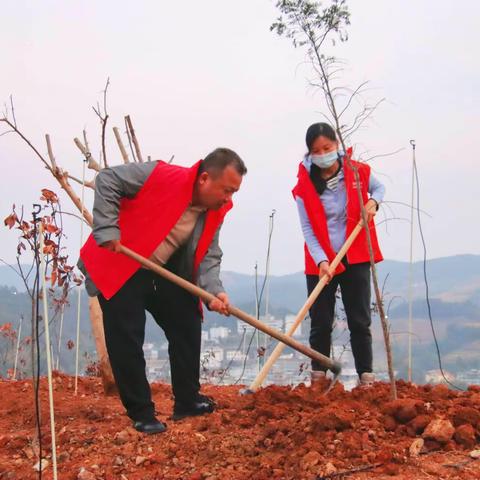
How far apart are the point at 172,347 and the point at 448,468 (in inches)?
62.4

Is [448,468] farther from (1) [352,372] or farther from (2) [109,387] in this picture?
(2) [109,387]

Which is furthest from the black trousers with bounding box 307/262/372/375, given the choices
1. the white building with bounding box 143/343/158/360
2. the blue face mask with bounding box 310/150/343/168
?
the white building with bounding box 143/343/158/360

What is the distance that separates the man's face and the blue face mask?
0.62 meters

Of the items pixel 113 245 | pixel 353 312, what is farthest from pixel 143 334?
pixel 353 312

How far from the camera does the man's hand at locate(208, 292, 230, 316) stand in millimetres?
3393

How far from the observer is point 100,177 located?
10.8 ft

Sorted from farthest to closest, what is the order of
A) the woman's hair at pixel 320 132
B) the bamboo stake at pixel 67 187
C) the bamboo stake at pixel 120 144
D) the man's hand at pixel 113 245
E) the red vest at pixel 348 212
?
the bamboo stake at pixel 120 144 → the bamboo stake at pixel 67 187 → the red vest at pixel 348 212 → the woman's hair at pixel 320 132 → the man's hand at pixel 113 245

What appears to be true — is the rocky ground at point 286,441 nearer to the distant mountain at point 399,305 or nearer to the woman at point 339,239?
the woman at point 339,239

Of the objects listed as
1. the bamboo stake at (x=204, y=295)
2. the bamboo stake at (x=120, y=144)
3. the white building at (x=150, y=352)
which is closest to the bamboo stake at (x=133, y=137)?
the bamboo stake at (x=120, y=144)

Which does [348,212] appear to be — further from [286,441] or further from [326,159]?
[286,441]

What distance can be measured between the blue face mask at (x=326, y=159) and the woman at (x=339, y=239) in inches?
0.5

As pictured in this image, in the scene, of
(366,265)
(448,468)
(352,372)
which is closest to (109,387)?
(352,372)

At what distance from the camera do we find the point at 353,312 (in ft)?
12.8

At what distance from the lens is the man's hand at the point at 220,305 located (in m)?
3.39
